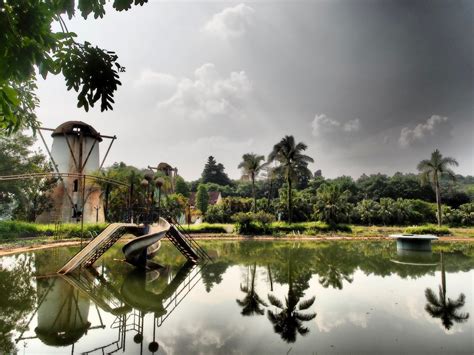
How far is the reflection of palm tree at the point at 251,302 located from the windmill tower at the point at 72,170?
28466 mm

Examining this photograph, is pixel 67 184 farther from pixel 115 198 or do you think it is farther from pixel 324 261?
pixel 324 261

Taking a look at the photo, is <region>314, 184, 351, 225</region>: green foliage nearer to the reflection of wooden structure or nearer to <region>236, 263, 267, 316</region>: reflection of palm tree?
the reflection of wooden structure

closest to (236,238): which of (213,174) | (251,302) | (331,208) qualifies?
(331,208)

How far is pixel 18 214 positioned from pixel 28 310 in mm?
32780

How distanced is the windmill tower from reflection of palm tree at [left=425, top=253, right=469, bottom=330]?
33342mm

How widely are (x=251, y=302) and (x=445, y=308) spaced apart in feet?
18.7

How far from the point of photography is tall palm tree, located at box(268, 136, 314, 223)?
136 feet

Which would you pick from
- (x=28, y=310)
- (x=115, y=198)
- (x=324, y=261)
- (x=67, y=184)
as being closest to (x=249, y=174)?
(x=115, y=198)

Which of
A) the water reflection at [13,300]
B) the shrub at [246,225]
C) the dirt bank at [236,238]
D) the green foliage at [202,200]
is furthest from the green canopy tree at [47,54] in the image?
the green foliage at [202,200]

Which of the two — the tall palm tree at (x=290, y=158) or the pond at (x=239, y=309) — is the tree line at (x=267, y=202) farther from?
the pond at (x=239, y=309)

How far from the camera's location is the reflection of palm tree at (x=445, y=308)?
27.7 ft

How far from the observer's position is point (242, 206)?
47688 mm

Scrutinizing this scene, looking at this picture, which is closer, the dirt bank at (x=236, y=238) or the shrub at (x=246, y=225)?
the dirt bank at (x=236, y=238)

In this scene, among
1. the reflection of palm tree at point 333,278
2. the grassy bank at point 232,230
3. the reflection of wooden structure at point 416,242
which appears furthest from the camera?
the grassy bank at point 232,230
